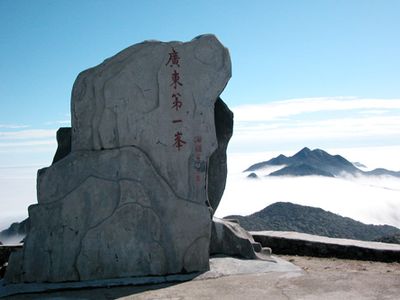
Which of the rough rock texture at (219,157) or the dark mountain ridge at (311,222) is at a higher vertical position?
the rough rock texture at (219,157)

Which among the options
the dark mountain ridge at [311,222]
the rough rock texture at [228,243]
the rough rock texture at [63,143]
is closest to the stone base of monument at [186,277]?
the rough rock texture at [228,243]

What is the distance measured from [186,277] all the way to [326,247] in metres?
3.02

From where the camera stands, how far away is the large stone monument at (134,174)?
6.04m

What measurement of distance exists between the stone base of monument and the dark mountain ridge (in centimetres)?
727

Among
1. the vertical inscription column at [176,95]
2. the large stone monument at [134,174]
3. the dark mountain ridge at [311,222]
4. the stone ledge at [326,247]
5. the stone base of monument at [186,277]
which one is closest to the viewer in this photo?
the stone base of monument at [186,277]

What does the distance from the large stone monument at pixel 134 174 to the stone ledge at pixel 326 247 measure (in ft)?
8.30

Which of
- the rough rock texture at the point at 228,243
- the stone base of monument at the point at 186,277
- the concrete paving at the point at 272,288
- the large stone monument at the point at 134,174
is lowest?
the concrete paving at the point at 272,288

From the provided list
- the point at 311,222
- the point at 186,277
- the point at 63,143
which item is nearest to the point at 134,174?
the point at 186,277

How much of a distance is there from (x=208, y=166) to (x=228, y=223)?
1016 mm

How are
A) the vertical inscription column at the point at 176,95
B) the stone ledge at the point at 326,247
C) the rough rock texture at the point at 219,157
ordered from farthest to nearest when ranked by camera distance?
1. the stone ledge at the point at 326,247
2. the rough rock texture at the point at 219,157
3. the vertical inscription column at the point at 176,95

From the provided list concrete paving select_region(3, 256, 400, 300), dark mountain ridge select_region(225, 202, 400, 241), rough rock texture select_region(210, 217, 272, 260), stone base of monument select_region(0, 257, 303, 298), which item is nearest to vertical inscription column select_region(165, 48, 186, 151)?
rough rock texture select_region(210, 217, 272, 260)

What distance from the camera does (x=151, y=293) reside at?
5.33 metres

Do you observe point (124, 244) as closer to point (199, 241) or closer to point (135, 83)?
point (199, 241)

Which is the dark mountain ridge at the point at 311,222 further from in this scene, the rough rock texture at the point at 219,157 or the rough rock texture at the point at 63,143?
the rough rock texture at the point at 63,143
